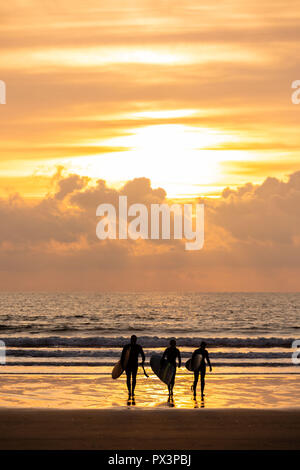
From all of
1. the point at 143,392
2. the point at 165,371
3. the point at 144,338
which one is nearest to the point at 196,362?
the point at 165,371

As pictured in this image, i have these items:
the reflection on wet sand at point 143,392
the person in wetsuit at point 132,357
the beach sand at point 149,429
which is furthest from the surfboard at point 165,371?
the beach sand at point 149,429

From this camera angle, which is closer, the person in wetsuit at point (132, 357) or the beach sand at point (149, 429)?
the beach sand at point (149, 429)

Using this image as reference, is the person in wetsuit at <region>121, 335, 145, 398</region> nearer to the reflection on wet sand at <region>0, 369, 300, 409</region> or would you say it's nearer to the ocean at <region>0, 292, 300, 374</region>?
the reflection on wet sand at <region>0, 369, 300, 409</region>

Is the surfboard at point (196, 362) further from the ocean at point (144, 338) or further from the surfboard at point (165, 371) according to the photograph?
the ocean at point (144, 338)

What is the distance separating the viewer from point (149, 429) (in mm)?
19391

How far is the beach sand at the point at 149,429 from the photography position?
693 inches

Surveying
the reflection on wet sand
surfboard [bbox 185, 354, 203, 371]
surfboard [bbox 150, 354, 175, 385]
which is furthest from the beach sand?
surfboard [bbox 185, 354, 203, 371]

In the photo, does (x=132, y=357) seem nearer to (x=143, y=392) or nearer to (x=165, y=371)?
(x=165, y=371)

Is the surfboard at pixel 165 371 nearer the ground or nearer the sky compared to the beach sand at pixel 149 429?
nearer the sky
